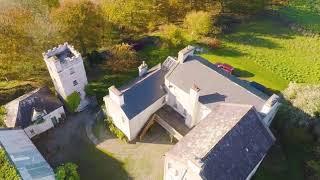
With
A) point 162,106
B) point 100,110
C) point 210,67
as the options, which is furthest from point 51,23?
point 210,67

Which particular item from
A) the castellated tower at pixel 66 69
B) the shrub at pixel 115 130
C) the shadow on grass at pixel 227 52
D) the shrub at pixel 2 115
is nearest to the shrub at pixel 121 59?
the castellated tower at pixel 66 69

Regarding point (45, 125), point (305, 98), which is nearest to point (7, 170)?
point (45, 125)

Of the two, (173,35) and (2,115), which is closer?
(2,115)

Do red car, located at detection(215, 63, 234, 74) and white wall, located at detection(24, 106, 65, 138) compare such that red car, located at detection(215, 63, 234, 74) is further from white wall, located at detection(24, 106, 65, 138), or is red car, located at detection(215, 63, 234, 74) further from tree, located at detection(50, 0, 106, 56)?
white wall, located at detection(24, 106, 65, 138)

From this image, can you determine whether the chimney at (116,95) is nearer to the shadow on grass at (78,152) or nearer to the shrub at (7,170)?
the shadow on grass at (78,152)

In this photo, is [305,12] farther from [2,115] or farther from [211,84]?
[2,115]

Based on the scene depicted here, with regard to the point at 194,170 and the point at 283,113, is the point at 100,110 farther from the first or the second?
the point at 283,113

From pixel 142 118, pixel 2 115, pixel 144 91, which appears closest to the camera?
pixel 144 91
